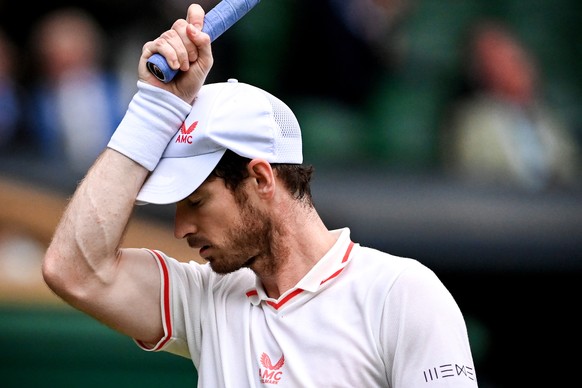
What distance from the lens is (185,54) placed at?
291cm

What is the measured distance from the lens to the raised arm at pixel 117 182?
9.62ft

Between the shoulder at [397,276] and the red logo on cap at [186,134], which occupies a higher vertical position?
the red logo on cap at [186,134]

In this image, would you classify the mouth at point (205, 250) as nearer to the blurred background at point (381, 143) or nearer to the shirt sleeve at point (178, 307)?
the shirt sleeve at point (178, 307)

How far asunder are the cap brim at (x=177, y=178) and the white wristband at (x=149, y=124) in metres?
0.05

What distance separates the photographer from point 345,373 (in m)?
2.79

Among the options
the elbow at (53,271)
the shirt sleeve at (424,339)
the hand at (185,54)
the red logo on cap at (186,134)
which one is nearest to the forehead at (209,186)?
the red logo on cap at (186,134)

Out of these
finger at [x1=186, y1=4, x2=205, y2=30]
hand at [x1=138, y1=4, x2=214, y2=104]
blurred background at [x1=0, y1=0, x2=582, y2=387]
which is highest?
finger at [x1=186, y1=4, x2=205, y2=30]

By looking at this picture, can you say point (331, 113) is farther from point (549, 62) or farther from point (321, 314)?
point (321, 314)

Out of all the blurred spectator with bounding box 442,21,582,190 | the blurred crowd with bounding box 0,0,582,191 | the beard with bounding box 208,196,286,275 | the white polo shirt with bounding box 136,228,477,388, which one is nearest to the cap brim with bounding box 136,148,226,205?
the beard with bounding box 208,196,286,275

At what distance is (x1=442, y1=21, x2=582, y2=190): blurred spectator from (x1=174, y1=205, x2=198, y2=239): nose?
3.58m

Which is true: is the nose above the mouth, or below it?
above

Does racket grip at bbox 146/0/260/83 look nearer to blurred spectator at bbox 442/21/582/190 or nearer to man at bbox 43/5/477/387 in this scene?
man at bbox 43/5/477/387

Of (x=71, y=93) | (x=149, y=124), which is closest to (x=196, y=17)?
(x=149, y=124)

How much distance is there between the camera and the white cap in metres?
2.89
